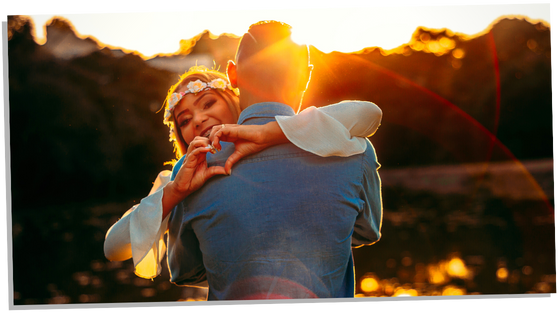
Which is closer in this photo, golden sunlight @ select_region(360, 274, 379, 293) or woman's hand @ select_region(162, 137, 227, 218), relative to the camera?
woman's hand @ select_region(162, 137, 227, 218)

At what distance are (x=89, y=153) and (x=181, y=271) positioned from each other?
3.96 ft

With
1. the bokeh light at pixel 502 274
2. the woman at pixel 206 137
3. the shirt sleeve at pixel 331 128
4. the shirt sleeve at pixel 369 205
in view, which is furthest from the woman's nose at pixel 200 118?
the bokeh light at pixel 502 274

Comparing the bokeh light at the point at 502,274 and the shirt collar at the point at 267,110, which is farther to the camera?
the bokeh light at the point at 502,274

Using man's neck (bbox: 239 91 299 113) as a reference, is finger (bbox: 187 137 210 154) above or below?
below

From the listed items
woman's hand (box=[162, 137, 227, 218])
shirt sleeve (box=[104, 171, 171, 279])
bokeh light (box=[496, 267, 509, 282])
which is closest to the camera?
woman's hand (box=[162, 137, 227, 218])

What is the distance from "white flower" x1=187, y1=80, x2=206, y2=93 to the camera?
178 centimetres

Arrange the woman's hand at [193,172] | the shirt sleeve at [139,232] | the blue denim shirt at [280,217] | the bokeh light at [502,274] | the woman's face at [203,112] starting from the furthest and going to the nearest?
the bokeh light at [502,274] < the woman's face at [203,112] < the shirt sleeve at [139,232] < the woman's hand at [193,172] < the blue denim shirt at [280,217]

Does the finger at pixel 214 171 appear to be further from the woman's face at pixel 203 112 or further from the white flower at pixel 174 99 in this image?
the white flower at pixel 174 99

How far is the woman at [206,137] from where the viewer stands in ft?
4.63

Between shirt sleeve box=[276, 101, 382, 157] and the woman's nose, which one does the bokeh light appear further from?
the woman's nose

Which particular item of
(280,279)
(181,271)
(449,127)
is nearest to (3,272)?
(181,271)

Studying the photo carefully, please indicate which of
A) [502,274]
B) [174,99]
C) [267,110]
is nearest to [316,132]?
[267,110]

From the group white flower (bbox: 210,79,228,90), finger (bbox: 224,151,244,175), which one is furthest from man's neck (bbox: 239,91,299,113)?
white flower (bbox: 210,79,228,90)

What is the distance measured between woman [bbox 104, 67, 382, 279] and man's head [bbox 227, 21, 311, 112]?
0.11 meters
